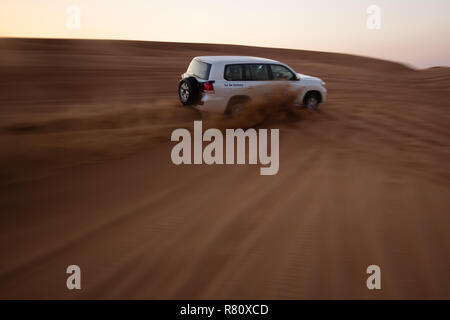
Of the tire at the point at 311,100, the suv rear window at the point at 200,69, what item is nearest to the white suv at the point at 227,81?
the suv rear window at the point at 200,69

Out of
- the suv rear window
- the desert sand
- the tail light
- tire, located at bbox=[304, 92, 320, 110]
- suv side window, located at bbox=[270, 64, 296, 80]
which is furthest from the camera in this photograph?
tire, located at bbox=[304, 92, 320, 110]

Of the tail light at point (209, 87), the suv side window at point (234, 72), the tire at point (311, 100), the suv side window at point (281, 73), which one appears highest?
the suv side window at point (281, 73)

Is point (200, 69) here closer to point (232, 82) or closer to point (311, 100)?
point (232, 82)

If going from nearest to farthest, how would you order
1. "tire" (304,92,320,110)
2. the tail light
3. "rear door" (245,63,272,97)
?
1. the tail light
2. "rear door" (245,63,272,97)
3. "tire" (304,92,320,110)

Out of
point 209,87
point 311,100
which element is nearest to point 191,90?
point 209,87

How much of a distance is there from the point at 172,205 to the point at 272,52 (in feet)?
103

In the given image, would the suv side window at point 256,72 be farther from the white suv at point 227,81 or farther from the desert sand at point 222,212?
the desert sand at point 222,212

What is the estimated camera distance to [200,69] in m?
11.4

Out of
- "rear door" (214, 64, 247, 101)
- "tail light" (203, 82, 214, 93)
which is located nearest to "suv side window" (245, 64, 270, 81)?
"rear door" (214, 64, 247, 101)

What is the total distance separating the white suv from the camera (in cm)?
1100

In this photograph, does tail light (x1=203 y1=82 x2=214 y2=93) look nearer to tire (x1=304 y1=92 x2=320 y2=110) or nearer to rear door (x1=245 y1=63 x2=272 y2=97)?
rear door (x1=245 y1=63 x2=272 y2=97)

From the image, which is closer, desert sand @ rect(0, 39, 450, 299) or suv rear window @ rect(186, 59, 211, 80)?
desert sand @ rect(0, 39, 450, 299)

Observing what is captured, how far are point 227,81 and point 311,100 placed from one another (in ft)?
8.87

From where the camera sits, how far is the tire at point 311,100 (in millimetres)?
12344
